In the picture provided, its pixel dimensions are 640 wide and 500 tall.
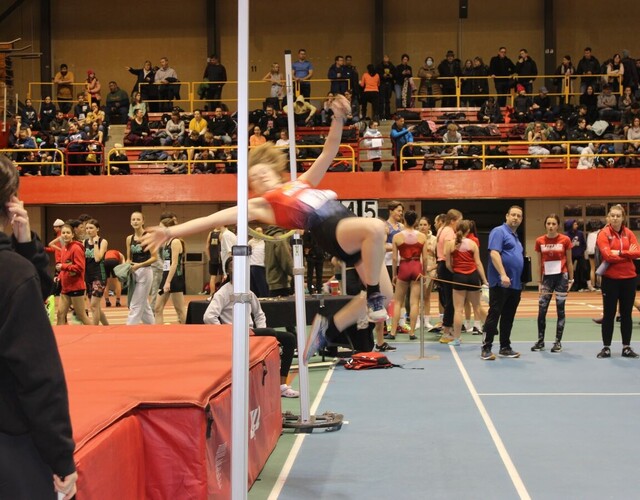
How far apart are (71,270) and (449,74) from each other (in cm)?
1698

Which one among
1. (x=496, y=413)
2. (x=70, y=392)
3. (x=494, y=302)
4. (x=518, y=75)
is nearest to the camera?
(x=70, y=392)

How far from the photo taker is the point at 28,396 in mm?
2240

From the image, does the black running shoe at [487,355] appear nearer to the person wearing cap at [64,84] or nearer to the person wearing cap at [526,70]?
the person wearing cap at [526,70]

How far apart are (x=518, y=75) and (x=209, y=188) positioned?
10347 mm

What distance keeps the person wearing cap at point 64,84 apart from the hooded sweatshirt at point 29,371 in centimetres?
2439

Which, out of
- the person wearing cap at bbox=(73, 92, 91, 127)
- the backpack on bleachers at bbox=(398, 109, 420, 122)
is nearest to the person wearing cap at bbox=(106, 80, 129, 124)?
the person wearing cap at bbox=(73, 92, 91, 127)

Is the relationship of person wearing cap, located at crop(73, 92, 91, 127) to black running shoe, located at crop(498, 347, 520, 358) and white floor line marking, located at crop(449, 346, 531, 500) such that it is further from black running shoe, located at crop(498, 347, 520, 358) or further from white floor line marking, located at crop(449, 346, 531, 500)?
white floor line marking, located at crop(449, 346, 531, 500)

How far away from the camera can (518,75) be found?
24500 millimetres

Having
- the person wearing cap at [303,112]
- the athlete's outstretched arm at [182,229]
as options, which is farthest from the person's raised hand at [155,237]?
the person wearing cap at [303,112]

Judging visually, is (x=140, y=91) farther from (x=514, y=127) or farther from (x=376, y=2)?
(x=514, y=127)

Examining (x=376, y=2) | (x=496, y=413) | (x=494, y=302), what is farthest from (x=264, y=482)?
(x=376, y=2)

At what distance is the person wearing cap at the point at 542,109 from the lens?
75.5 ft

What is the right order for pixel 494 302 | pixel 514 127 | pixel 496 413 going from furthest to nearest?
1. pixel 514 127
2. pixel 494 302
3. pixel 496 413

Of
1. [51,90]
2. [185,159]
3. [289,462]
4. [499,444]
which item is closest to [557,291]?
[499,444]
